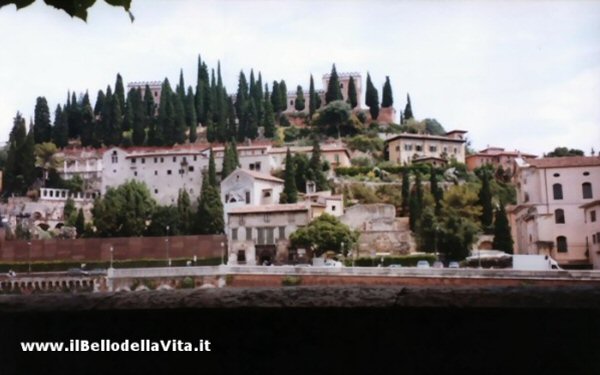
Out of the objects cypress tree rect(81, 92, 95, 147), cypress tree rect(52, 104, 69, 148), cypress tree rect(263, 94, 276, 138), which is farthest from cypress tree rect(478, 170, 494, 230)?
cypress tree rect(52, 104, 69, 148)

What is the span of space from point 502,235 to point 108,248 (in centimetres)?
1516

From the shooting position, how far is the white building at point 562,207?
23.1 meters

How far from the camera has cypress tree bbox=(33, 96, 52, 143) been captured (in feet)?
148

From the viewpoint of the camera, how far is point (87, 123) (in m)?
46.7

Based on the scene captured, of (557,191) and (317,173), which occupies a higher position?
(317,173)

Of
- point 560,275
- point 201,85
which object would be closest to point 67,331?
point 560,275

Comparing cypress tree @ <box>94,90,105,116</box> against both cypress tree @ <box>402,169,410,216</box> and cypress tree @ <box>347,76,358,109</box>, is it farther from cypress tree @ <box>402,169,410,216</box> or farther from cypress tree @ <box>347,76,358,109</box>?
cypress tree @ <box>402,169,410,216</box>

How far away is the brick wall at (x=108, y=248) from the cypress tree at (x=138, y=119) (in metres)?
16.7

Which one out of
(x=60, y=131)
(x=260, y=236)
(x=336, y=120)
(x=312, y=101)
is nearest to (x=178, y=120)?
(x=60, y=131)

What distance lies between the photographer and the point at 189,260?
1088 inches

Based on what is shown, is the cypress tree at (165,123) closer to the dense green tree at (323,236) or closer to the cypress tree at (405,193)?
the cypress tree at (405,193)

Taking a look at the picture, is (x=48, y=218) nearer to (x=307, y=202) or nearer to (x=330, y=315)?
(x=307, y=202)

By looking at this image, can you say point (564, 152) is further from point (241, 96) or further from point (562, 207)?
point (241, 96)

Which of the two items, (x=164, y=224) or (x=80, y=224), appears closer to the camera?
(x=164, y=224)
